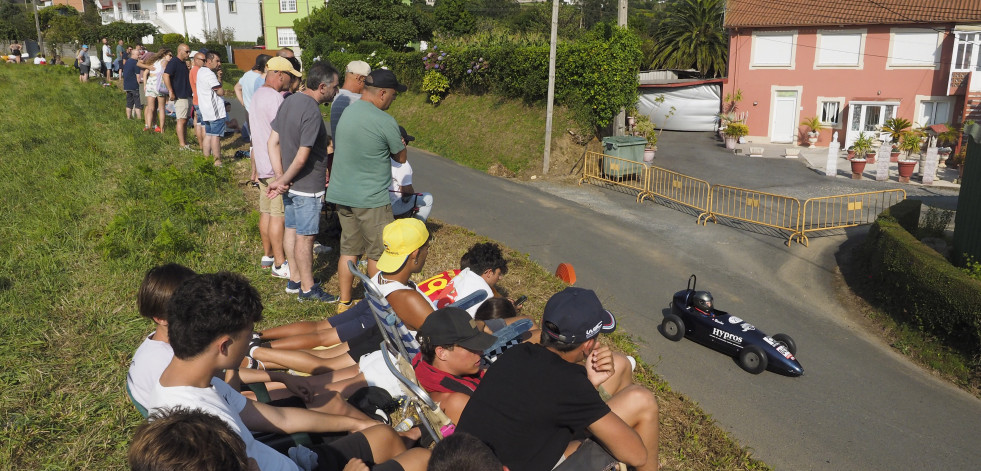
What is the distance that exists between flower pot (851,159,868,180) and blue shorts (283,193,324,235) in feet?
66.7

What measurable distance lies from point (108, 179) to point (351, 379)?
700 cm

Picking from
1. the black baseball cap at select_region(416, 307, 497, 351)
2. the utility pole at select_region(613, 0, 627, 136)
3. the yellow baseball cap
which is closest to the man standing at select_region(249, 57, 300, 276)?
the yellow baseball cap

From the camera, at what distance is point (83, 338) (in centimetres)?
504

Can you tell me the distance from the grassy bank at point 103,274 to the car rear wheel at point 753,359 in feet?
4.53

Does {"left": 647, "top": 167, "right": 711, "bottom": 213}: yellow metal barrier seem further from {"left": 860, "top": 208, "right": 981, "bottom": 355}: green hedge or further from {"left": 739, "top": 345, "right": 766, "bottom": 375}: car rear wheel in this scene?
{"left": 739, "top": 345, "right": 766, "bottom": 375}: car rear wheel

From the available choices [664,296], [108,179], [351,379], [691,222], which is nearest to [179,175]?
[108,179]

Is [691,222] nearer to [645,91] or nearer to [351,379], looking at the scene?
[351,379]

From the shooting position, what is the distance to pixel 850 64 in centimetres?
2722

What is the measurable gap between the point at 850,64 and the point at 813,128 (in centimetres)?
279

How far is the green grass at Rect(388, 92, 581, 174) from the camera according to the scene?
62.1 feet

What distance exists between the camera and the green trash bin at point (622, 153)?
1716 centimetres

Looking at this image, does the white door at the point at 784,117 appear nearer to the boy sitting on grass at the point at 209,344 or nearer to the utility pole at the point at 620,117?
the utility pole at the point at 620,117

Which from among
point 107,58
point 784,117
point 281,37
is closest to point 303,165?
point 107,58

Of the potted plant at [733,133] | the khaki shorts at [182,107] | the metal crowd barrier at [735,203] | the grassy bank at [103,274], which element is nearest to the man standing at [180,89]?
the khaki shorts at [182,107]
